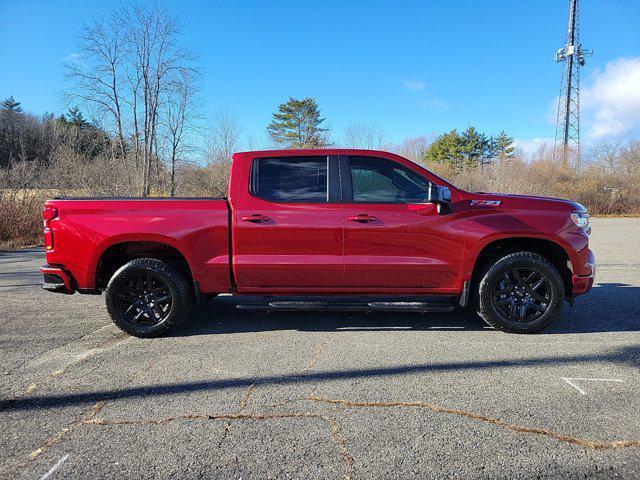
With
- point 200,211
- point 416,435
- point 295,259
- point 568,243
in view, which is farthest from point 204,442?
point 568,243

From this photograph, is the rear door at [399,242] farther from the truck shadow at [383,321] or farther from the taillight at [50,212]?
the taillight at [50,212]

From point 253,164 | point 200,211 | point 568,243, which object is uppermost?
point 253,164

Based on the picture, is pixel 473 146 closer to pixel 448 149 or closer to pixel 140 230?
pixel 448 149

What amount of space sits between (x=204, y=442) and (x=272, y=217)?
7.92ft

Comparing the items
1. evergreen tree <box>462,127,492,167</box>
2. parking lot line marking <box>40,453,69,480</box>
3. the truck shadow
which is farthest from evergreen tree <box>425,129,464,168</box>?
parking lot line marking <box>40,453,69,480</box>

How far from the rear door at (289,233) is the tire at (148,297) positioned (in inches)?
26.0

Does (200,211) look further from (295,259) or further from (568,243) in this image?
(568,243)

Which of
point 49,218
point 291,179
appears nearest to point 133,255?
point 49,218

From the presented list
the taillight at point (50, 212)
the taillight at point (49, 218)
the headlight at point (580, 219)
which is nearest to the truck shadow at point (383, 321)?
the headlight at point (580, 219)

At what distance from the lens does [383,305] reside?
14.6 feet

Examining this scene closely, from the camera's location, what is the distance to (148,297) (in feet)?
14.8

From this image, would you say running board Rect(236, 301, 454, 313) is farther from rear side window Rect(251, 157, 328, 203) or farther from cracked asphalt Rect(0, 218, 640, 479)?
rear side window Rect(251, 157, 328, 203)

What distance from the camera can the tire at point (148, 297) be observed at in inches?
174

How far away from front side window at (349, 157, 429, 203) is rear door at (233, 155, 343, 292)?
0.79 ft
